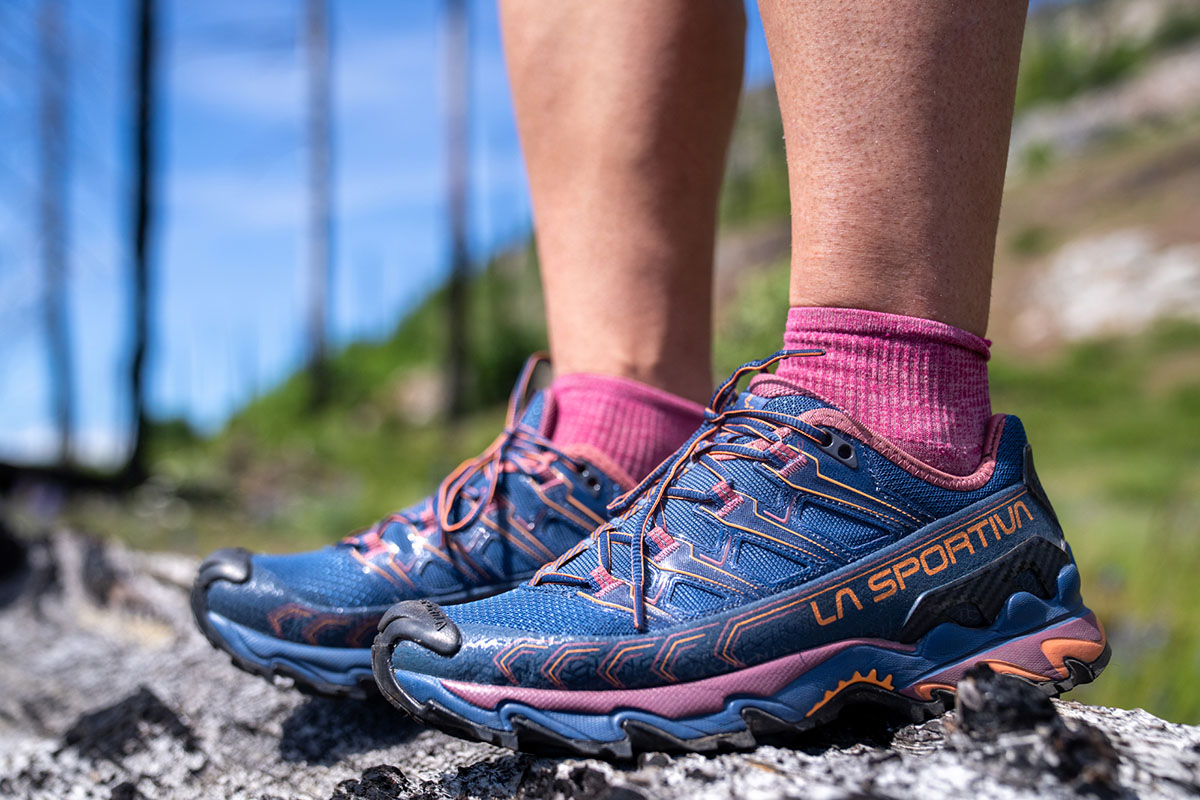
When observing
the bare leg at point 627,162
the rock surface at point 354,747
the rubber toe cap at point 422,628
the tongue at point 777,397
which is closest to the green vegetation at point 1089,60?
the bare leg at point 627,162

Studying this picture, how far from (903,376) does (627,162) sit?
57cm

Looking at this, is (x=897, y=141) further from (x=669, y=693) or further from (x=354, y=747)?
(x=354, y=747)

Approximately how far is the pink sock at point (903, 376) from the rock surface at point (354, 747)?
0.94ft

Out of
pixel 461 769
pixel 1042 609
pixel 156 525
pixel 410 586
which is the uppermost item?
pixel 1042 609

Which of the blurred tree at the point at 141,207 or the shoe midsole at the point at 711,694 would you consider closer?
the shoe midsole at the point at 711,694

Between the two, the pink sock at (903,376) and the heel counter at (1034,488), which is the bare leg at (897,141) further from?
the heel counter at (1034,488)

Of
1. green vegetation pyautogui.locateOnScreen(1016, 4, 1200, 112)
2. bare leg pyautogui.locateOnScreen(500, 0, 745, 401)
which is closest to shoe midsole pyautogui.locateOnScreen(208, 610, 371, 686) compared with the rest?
bare leg pyautogui.locateOnScreen(500, 0, 745, 401)

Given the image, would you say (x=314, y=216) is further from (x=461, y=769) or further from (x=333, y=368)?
(x=461, y=769)

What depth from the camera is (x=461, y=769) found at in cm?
104

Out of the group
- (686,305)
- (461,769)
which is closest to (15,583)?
(461,769)

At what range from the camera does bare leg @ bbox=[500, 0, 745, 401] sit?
51.2 inches

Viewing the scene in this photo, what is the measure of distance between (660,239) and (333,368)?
501 inches

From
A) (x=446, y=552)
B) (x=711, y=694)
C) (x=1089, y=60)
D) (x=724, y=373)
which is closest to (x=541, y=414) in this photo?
(x=446, y=552)

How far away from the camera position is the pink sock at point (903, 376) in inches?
38.9
